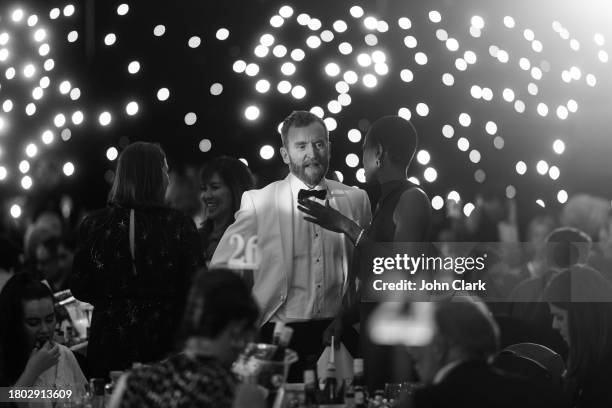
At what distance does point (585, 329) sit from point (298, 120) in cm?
138

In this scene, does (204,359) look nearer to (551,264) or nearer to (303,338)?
(303,338)

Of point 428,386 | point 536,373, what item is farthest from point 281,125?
point 428,386

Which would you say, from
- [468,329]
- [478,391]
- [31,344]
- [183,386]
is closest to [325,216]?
[31,344]

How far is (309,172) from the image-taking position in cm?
427

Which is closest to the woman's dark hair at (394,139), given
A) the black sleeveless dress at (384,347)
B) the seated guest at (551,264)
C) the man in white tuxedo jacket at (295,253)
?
the black sleeveless dress at (384,347)

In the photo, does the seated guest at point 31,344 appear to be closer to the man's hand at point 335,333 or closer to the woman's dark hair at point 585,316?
the man's hand at point 335,333

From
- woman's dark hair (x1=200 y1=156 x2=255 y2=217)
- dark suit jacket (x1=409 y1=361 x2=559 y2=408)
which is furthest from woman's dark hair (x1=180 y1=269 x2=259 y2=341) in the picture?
woman's dark hair (x1=200 y1=156 x2=255 y2=217)

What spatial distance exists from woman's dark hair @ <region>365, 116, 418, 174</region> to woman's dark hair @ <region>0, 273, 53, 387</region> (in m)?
1.41

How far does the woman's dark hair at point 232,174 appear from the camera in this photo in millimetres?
4793

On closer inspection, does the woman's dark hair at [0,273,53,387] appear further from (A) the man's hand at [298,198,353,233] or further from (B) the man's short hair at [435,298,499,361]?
(B) the man's short hair at [435,298,499,361]

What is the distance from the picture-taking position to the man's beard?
4.27 m

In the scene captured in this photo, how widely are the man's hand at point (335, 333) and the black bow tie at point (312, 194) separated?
48 cm

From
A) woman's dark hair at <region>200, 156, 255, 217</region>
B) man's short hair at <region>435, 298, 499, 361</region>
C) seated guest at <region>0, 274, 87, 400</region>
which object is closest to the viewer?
man's short hair at <region>435, 298, 499, 361</region>

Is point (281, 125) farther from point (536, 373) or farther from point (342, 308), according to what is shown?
point (536, 373)
